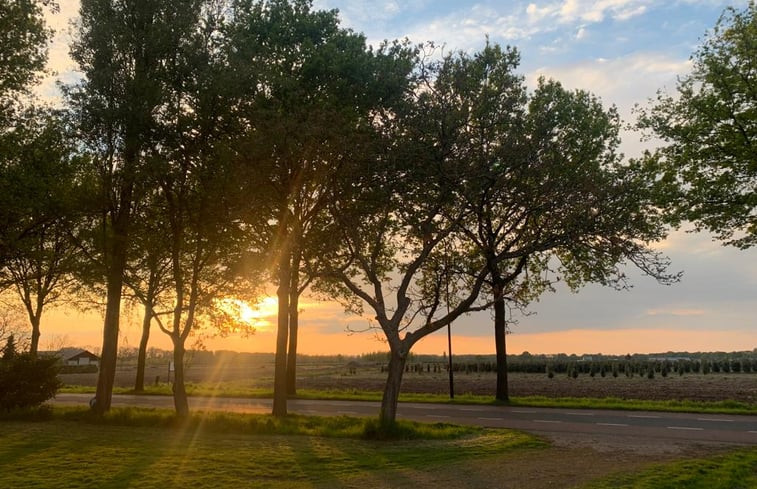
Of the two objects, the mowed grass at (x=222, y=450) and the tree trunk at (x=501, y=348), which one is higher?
the tree trunk at (x=501, y=348)

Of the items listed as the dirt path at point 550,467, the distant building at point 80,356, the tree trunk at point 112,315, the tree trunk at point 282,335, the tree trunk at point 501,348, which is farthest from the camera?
the distant building at point 80,356

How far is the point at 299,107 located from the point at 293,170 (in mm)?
2851

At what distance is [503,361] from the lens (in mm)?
33344

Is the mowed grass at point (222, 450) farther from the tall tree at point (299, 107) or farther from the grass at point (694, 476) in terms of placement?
the tall tree at point (299, 107)

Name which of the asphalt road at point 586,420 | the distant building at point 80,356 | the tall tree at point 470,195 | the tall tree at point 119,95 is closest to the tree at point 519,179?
the tall tree at point 470,195

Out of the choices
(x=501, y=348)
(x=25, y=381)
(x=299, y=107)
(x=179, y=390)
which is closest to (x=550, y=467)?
(x=299, y=107)

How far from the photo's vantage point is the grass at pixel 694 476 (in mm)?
10969

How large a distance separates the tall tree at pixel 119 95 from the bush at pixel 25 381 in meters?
2.56

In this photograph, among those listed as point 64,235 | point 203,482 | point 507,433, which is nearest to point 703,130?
point 507,433

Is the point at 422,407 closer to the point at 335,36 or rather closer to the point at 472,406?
the point at 472,406

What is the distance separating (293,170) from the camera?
23188 mm

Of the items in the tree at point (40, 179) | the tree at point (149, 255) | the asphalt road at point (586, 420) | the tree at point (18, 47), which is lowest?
the asphalt road at point (586, 420)

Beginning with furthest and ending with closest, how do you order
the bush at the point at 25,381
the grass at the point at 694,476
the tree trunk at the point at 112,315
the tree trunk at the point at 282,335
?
Result: the tree trunk at the point at 112,315
the bush at the point at 25,381
the tree trunk at the point at 282,335
the grass at the point at 694,476

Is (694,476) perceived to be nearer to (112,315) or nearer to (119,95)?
(112,315)
